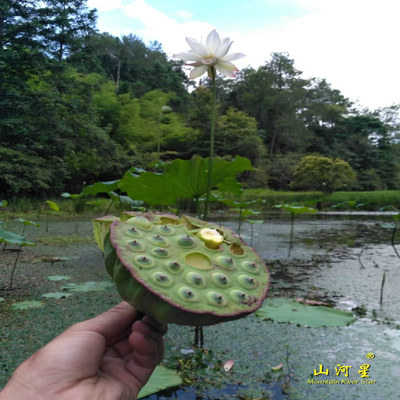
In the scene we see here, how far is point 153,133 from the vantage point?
1138 centimetres

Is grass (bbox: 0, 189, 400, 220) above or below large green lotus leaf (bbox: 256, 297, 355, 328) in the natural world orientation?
below

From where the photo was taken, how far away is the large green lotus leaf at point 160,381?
0.75 metres

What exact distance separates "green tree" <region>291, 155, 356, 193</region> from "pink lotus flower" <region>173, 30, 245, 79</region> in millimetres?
11727

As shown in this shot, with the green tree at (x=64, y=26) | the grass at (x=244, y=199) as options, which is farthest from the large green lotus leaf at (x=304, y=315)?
the green tree at (x=64, y=26)

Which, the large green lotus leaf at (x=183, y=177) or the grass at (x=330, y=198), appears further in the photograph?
the grass at (x=330, y=198)

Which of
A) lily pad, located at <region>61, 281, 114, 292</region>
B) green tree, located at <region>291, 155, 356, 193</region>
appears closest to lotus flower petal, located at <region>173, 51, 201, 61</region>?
lily pad, located at <region>61, 281, 114, 292</region>

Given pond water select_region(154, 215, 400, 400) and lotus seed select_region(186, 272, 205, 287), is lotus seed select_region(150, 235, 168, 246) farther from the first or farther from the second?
pond water select_region(154, 215, 400, 400)

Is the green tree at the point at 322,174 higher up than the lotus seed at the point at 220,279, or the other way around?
the lotus seed at the point at 220,279

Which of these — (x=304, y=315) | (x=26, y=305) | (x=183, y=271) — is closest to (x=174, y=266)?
(x=183, y=271)

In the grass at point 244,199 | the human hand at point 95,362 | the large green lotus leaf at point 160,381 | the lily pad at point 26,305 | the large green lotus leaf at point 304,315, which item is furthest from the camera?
the grass at point 244,199

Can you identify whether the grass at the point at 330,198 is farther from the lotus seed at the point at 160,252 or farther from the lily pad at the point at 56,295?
the lotus seed at the point at 160,252

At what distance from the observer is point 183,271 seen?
0.37 meters

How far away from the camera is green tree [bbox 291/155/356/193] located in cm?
1188

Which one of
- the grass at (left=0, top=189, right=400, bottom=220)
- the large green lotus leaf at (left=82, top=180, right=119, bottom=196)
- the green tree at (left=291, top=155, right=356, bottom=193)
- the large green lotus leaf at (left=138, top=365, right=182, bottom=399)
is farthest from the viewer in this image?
the green tree at (left=291, top=155, right=356, bottom=193)
